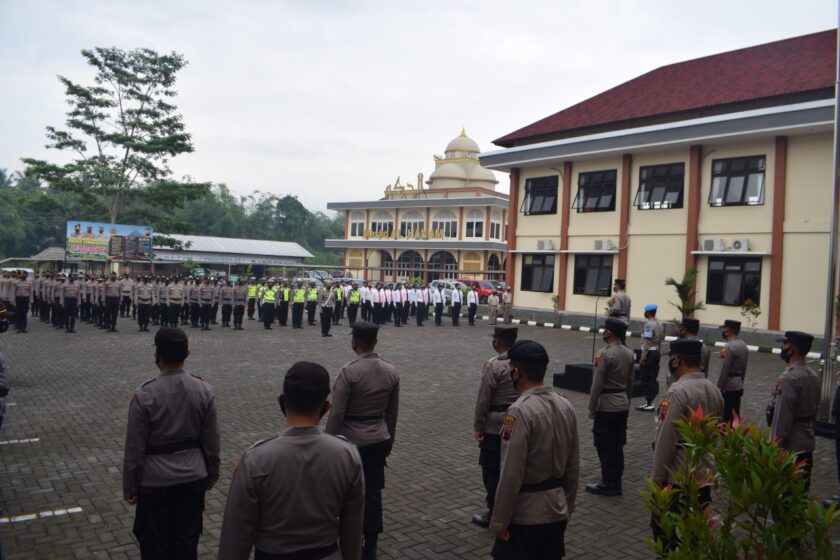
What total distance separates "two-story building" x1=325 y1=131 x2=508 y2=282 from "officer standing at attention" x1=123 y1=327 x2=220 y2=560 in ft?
120

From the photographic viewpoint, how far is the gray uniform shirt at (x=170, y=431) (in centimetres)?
363

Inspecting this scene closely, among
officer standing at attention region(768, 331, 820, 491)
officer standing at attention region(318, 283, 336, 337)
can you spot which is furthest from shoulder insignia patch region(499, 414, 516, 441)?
officer standing at attention region(318, 283, 336, 337)

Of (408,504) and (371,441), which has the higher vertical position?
(371,441)

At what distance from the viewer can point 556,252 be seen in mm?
25562

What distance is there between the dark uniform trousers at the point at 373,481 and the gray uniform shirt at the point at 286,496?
6.71 ft

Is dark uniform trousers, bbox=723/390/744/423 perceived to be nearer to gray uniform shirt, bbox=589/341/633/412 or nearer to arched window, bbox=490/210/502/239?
gray uniform shirt, bbox=589/341/633/412

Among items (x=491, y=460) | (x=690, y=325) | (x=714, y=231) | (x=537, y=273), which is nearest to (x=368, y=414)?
(x=491, y=460)

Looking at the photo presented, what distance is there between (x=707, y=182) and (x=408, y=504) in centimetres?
1927

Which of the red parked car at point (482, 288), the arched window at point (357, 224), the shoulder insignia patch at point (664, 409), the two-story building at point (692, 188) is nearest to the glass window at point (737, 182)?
the two-story building at point (692, 188)

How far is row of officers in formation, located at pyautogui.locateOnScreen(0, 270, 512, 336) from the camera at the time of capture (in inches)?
722

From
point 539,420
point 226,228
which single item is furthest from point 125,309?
point 226,228

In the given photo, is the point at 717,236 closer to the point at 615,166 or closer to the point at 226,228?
the point at 615,166

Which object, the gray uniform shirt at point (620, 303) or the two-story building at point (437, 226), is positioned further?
the two-story building at point (437, 226)

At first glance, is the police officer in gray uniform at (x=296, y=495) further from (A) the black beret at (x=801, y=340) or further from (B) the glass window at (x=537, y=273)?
(B) the glass window at (x=537, y=273)
